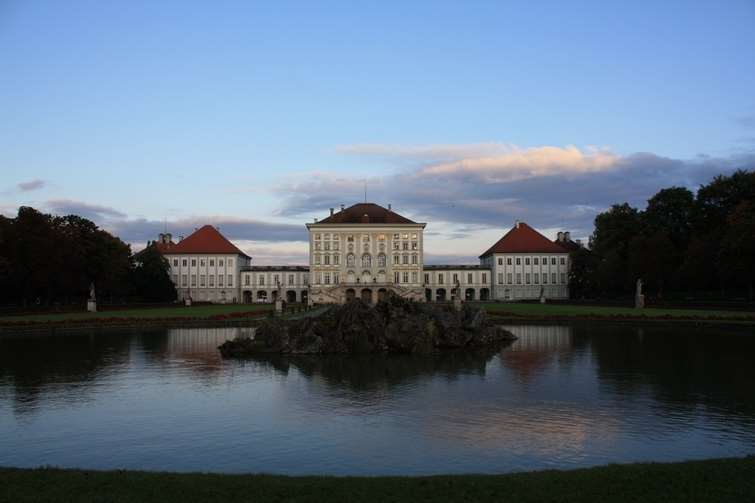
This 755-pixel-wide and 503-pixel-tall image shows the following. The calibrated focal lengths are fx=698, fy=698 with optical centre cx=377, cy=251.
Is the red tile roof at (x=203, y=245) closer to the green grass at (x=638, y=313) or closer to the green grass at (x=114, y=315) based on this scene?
the green grass at (x=114, y=315)

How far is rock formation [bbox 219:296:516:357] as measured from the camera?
24.5 metres

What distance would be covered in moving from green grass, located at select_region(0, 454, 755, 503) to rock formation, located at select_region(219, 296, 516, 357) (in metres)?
16.1

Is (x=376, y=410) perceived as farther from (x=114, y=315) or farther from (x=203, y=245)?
(x=203, y=245)

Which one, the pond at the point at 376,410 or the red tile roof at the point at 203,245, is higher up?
the red tile roof at the point at 203,245

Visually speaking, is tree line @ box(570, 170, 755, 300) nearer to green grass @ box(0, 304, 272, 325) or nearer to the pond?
the pond

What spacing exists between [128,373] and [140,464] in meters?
10.2

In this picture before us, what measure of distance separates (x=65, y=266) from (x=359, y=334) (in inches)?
1561

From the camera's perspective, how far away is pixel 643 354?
922 inches

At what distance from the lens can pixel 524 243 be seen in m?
99.4

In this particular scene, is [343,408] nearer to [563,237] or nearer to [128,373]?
[128,373]

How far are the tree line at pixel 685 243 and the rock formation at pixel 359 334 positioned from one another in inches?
1168

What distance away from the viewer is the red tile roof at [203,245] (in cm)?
9725

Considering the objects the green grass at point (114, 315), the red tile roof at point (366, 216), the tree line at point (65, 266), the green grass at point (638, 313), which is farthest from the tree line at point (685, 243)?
the tree line at point (65, 266)

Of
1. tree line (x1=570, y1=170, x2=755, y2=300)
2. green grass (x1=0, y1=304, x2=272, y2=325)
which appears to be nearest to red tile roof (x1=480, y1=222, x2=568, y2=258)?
tree line (x1=570, y1=170, x2=755, y2=300)
